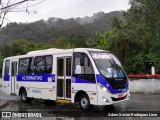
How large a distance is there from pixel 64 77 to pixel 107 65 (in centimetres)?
228

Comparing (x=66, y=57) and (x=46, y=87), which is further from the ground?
(x=66, y=57)

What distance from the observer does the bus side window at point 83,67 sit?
13695 mm

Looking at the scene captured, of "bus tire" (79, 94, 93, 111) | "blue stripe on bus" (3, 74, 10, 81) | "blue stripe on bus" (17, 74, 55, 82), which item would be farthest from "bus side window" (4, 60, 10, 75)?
"bus tire" (79, 94, 93, 111)

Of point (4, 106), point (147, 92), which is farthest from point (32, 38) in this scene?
point (4, 106)

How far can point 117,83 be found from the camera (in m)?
13.6

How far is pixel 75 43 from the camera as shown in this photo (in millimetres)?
45062

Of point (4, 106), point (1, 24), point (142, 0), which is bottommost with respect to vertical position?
point (4, 106)

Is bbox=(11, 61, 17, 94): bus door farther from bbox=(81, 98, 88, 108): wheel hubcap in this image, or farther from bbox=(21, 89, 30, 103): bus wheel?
bbox=(81, 98, 88, 108): wheel hubcap

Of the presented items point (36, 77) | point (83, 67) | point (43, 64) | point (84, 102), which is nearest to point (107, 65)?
point (83, 67)

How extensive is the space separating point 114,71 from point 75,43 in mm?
31313

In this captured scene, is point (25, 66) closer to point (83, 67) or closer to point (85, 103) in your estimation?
point (83, 67)

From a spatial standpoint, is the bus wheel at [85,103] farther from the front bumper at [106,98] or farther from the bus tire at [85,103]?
the front bumper at [106,98]

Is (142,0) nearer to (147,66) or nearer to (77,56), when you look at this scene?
(147,66)

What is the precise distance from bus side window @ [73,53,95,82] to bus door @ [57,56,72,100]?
516 mm
